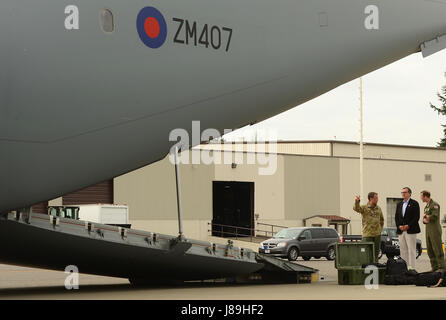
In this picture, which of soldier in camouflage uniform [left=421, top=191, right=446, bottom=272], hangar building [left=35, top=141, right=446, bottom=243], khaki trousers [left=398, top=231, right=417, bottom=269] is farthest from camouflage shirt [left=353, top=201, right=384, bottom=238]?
hangar building [left=35, top=141, right=446, bottom=243]

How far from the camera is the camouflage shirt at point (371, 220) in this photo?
18.5 meters

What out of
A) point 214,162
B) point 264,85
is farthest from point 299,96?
point 214,162

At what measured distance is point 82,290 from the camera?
54.7 feet

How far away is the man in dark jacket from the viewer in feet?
59.3

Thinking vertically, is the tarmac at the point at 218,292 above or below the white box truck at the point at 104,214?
Result: below

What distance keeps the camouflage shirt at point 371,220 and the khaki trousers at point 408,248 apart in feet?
1.91

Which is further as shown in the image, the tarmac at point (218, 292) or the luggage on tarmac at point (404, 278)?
the luggage on tarmac at point (404, 278)

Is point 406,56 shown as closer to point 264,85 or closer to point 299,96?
point 299,96

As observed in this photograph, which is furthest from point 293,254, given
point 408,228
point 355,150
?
point 355,150

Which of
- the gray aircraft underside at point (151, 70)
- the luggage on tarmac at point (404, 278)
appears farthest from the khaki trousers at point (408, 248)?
the gray aircraft underside at point (151, 70)

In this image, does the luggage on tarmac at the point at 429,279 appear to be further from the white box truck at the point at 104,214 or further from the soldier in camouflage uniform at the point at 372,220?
the white box truck at the point at 104,214

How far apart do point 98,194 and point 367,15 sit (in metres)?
32.2

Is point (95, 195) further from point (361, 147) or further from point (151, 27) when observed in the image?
point (151, 27)

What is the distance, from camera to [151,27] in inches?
500
